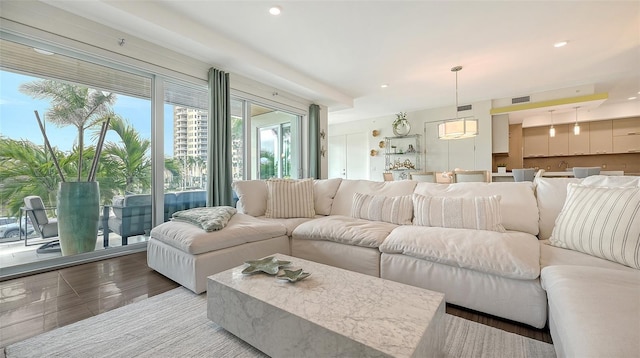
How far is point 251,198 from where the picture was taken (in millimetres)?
3049

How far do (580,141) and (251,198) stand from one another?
846cm

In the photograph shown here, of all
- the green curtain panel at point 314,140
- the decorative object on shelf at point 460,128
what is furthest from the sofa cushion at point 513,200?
the green curtain panel at point 314,140

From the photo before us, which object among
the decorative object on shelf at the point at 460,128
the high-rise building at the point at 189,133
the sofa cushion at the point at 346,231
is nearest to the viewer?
the sofa cushion at the point at 346,231

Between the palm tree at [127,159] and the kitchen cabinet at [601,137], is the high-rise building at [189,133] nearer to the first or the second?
the palm tree at [127,159]

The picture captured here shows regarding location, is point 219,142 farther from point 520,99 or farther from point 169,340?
point 520,99

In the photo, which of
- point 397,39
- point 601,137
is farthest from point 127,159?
point 601,137

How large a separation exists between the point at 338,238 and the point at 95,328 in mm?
1674

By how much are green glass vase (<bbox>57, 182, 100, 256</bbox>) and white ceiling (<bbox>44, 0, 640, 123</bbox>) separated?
1728 mm

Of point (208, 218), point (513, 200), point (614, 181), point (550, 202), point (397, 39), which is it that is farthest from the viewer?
point (397, 39)

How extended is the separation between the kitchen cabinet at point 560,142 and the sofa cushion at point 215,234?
807cm

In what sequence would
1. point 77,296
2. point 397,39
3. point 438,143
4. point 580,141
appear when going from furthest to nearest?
point 580,141 → point 438,143 → point 397,39 → point 77,296

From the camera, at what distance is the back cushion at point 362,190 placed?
9.00 ft

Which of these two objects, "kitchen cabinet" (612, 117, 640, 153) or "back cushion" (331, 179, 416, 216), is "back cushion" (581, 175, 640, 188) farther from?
"kitchen cabinet" (612, 117, 640, 153)

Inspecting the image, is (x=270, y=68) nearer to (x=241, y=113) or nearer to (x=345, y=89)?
(x=241, y=113)
